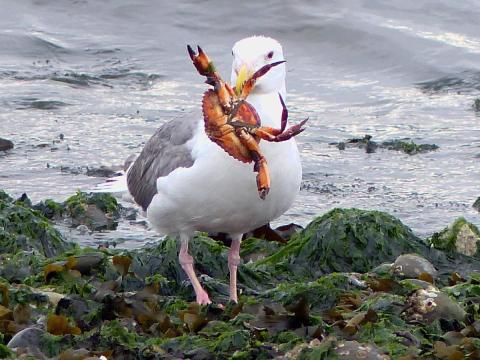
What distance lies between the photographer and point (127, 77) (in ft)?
39.3

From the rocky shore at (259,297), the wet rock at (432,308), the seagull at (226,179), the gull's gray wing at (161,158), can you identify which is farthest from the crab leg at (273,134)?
the wet rock at (432,308)

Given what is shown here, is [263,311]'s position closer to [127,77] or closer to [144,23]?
[127,77]

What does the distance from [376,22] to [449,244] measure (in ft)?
24.9

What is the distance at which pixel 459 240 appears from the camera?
6.59 metres

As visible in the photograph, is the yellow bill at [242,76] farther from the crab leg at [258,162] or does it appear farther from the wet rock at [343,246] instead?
the wet rock at [343,246]

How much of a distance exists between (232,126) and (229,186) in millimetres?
340

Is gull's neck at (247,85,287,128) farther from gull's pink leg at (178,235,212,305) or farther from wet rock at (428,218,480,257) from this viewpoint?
wet rock at (428,218,480,257)

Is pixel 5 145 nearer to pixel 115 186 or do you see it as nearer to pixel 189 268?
pixel 115 186

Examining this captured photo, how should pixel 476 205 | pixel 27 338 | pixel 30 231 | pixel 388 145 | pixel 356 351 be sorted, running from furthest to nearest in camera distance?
pixel 388 145
pixel 476 205
pixel 30 231
pixel 27 338
pixel 356 351

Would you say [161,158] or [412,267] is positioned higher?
[161,158]

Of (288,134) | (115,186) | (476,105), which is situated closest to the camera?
(288,134)

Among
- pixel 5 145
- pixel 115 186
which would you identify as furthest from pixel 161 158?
pixel 5 145

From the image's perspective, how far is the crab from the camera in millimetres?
4914

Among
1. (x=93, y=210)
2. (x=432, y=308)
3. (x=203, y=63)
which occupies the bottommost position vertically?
(x=93, y=210)
